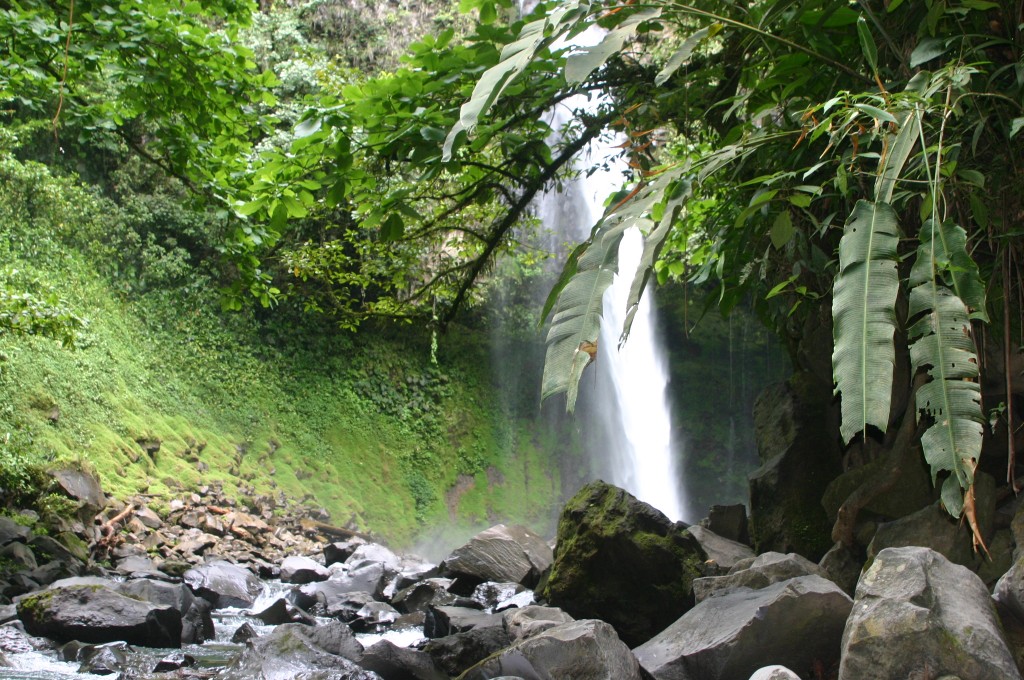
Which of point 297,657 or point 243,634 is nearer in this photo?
point 297,657

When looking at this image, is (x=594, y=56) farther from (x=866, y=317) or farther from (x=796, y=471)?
(x=796, y=471)

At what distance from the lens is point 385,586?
8.33 meters

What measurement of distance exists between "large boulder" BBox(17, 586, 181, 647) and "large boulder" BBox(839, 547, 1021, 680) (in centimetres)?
450

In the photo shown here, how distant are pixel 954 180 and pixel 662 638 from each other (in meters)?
3.15

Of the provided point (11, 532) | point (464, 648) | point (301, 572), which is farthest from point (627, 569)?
point (11, 532)

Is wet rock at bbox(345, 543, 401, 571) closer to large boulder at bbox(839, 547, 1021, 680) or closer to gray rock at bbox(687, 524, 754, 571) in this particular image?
gray rock at bbox(687, 524, 754, 571)

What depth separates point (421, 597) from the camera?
749 cm

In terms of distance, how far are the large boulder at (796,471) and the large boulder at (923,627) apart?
2.87 meters

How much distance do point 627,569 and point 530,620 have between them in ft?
3.16

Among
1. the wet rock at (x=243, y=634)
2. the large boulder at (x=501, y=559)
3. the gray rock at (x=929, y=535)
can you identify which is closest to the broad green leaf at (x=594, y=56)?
the gray rock at (x=929, y=535)

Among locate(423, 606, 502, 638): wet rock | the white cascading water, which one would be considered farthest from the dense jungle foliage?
the white cascading water

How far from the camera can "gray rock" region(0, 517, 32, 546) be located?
21.9 feet

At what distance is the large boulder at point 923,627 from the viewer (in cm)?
271

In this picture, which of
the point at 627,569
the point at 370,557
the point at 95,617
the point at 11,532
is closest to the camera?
the point at 95,617
